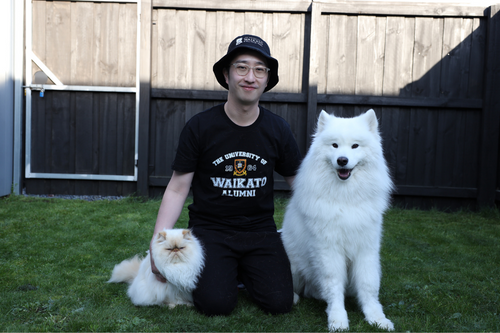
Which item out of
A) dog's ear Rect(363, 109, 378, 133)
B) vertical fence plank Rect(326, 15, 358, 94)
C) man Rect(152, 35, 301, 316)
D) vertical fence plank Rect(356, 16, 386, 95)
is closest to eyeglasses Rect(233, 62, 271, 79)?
man Rect(152, 35, 301, 316)

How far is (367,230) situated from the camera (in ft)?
7.43

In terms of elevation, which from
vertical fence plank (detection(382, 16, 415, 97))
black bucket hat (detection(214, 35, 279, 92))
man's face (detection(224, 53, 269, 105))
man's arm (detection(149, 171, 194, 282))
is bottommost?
man's arm (detection(149, 171, 194, 282))

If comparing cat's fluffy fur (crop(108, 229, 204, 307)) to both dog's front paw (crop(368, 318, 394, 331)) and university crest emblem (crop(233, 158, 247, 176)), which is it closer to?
university crest emblem (crop(233, 158, 247, 176))

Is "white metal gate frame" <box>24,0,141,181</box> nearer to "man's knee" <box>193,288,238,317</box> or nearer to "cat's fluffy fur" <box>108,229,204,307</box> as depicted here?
"cat's fluffy fur" <box>108,229,204,307</box>

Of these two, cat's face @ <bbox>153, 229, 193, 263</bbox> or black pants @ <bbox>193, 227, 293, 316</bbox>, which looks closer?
cat's face @ <bbox>153, 229, 193, 263</bbox>

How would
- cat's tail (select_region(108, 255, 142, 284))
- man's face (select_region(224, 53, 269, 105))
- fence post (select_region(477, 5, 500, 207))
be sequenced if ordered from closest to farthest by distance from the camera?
1. man's face (select_region(224, 53, 269, 105))
2. cat's tail (select_region(108, 255, 142, 284))
3. fence post (select_region(477, 5, 500, 207))

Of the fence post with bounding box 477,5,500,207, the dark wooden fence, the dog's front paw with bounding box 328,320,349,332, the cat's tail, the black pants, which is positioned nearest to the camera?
the dog's front paw with bounding box 328,320,349,332

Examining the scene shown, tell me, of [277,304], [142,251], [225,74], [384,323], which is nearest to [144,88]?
[142,251]

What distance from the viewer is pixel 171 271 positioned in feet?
7.38

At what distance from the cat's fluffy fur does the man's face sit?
2.99 ft

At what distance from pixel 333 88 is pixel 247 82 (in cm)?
310

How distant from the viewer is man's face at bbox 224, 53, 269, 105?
2.46 m

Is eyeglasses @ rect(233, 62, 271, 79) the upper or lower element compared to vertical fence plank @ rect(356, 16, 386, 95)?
lower

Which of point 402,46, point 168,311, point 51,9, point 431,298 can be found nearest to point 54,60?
point 51,9
